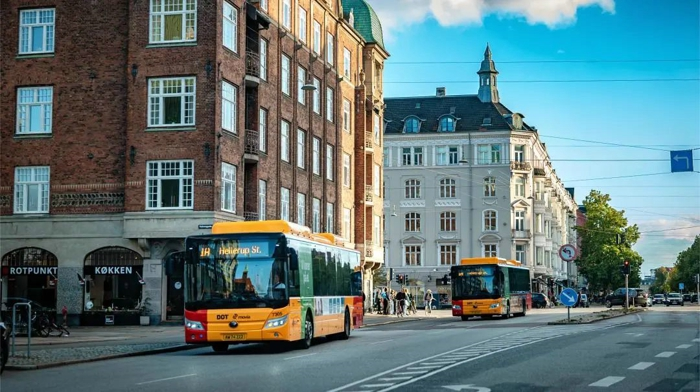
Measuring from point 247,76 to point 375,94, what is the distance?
22782mm

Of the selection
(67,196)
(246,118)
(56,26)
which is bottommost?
(67,196)

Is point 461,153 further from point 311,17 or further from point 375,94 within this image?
point 311,17

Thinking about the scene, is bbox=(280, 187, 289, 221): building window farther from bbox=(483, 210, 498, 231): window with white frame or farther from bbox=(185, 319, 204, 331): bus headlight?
bbox=(483, 210, 498, 231): window with white frame

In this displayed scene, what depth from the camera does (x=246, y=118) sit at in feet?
151

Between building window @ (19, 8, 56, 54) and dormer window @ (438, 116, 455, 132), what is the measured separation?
57.4m

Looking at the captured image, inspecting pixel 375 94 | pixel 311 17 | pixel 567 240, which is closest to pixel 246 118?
pixel 311 17

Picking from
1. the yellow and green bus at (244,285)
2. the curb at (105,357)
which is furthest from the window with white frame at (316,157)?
the yellow and green bus at (244,285)

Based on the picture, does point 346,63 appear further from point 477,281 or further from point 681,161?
point 681,161

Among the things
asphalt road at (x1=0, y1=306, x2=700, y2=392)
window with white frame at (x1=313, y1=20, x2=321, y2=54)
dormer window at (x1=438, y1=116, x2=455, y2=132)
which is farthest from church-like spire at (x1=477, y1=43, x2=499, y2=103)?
asphalt road at (x1=0, y1=306, x2=700, y2=392)

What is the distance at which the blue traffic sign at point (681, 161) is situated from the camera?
129ft

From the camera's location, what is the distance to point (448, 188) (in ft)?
317

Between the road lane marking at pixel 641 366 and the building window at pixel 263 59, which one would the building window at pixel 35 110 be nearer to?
the building window at pixel 263 59

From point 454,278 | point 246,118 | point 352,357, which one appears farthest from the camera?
point 454,278

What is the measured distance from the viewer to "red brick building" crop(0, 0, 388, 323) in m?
41.2
